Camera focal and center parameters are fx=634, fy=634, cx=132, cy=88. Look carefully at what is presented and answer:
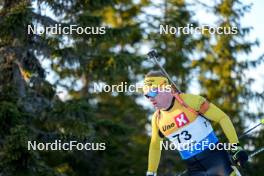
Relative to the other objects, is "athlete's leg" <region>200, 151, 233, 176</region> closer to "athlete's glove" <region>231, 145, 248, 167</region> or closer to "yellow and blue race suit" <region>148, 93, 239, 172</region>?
"yellow and blue race suit" <region>148, 93, 239, 172</region>

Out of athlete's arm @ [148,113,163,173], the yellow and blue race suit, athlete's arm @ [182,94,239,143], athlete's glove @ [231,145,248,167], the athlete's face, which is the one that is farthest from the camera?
athlete's arm @ [148,113,163,173]

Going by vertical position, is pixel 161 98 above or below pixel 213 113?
above

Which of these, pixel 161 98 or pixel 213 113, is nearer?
pixel 213 113

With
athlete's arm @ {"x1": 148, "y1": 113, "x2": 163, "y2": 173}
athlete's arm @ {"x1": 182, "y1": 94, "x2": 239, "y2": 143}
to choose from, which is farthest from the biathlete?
athlete's arm @ {"x1": 148, "y1": 113, "x2": 163, "y2": 173}

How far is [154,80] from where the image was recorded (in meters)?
9.02

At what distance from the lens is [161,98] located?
8805 mm

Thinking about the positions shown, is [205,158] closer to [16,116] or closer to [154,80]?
[154,80]

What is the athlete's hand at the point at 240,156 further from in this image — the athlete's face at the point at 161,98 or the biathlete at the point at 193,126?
the athlete's face at the point at 161,98

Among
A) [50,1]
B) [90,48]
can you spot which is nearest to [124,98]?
[90,48]

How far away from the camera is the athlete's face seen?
28.9ft

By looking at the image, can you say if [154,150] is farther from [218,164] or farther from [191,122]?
[218,164]

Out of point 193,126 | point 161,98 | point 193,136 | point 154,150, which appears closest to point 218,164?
point 193,136

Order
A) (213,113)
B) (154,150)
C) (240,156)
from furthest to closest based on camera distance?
1. (154,150)
2. (213,113)
3. (240,156)

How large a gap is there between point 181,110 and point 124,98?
1741 centimetres
